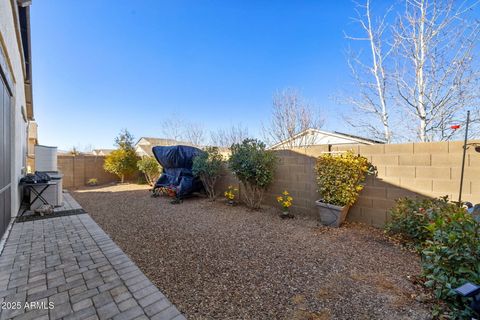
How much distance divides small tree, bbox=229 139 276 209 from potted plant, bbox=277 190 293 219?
1.82 feet

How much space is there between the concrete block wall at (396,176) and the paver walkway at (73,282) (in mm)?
4138

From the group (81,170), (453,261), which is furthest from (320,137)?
(81,170)

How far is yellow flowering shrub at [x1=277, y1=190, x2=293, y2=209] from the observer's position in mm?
5316

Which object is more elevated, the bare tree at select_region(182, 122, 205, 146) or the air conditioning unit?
the bare tree at select_region(182, 122, 205, 146)

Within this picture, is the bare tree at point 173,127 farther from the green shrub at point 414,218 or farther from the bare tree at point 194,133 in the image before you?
the green shrub at point 414,218

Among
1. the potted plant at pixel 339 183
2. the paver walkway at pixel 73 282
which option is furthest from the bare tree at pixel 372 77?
the paver walkway at pixel 73 282

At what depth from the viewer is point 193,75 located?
11680 millimetres

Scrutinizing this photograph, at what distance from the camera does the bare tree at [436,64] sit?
622 cm

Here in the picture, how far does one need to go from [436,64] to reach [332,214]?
21.5 feet

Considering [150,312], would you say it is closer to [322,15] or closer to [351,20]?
[322,15]

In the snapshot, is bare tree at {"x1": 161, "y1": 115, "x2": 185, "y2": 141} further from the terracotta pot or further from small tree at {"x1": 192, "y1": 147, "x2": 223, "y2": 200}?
the terracotta pot

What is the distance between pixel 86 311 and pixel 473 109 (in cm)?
1004

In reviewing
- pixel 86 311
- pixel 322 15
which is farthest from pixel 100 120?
pixel 86 311

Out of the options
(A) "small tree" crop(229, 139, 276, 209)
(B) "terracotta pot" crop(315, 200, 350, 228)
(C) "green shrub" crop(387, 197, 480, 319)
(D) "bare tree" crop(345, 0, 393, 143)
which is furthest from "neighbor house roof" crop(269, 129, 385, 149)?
(C) "green shrub" crop(387, 197, 480, 319)
